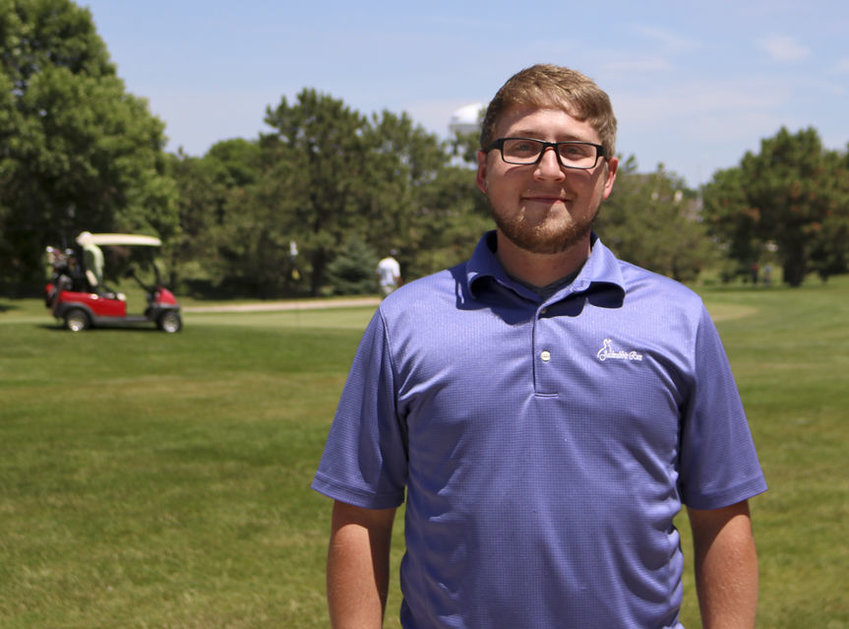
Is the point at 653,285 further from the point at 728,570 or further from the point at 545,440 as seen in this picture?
the point at 728,570

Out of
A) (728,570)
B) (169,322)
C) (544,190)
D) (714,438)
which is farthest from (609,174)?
(169,322)

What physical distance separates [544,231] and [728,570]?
94 centimetres

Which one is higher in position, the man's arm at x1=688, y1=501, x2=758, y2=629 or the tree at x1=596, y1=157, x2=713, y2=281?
the man's arm at x1=688, y1=501, x2=758, y2=629

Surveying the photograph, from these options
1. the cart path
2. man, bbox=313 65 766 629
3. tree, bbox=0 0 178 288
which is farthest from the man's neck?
the cart path

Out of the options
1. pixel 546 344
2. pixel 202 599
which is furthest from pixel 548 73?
pixel 202 599

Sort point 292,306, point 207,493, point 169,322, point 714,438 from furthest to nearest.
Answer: point 292,306 → point 169,322 → point 207,493 → point 714,438

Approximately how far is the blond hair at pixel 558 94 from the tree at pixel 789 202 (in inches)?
2601

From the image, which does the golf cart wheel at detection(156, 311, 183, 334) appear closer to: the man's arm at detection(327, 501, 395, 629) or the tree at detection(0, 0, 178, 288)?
the tree at detection(0, 0, 178, 288)

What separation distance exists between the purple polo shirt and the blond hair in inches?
14.1

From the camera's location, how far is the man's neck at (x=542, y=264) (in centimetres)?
246

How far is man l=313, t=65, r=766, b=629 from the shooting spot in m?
2.25

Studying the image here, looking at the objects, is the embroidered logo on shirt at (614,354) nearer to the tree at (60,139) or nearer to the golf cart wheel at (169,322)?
the golf cart wheel at (169,322)

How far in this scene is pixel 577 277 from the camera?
2.40m

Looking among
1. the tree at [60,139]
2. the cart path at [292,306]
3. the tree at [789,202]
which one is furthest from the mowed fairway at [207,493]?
the tree at [789,202]
